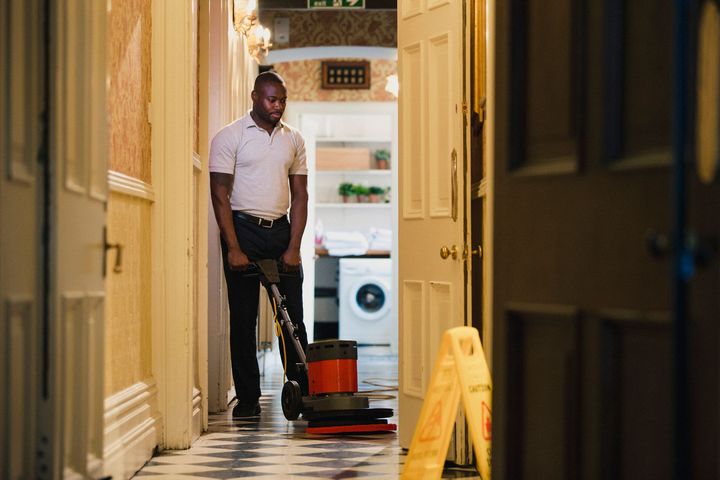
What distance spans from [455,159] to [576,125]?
2.01 meters

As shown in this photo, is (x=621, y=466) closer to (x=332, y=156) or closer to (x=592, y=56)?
(x=592, y=56)

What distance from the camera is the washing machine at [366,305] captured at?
10227mm

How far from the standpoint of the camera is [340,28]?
9055 millimetres

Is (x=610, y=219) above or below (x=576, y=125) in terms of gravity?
below

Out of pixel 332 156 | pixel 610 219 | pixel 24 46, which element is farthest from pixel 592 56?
pixel 332 156

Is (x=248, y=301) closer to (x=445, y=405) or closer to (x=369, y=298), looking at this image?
(x=445, y=405)

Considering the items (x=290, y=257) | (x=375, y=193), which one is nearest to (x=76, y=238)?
(x=290, y=257)

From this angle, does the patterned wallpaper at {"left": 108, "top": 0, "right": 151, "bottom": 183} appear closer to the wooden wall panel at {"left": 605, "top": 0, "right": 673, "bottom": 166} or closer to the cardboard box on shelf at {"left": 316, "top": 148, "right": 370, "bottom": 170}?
the wooden wall panel at {"left": 605, "top": 0, "right": 673, "bottom": 166}

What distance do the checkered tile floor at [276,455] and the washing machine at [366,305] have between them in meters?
4.68

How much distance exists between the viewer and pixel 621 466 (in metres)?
1.89

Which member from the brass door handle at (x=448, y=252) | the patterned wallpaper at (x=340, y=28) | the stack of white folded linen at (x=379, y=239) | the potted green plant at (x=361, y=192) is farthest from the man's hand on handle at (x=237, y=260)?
the potted green plant at (x=361, y=192)

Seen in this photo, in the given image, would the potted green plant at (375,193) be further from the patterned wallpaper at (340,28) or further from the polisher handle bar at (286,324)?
the polisher handle bar at (286,324)

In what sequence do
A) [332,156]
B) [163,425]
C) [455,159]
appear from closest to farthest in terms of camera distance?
[455,159]
[163,425]
[332,156]

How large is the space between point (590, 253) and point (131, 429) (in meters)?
2.31
